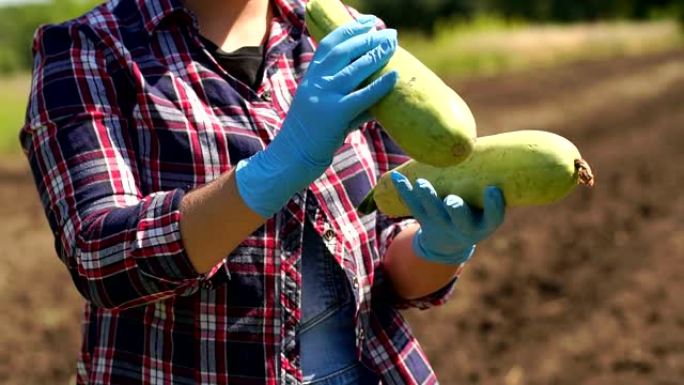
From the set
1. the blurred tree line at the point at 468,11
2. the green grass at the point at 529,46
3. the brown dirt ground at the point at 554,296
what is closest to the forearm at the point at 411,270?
the brown dirt ground at the point at 554,296

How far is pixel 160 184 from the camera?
1.97 meters

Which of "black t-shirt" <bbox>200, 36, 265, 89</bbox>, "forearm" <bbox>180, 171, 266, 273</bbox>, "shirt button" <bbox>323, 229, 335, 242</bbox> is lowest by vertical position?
"shirt button" <bbox>323, 229, 335, 242</bbox>

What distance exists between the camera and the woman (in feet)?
5.86

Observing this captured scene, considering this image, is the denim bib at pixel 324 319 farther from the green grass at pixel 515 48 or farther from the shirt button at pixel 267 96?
the green grass at pixel 515 48

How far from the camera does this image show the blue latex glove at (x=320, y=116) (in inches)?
68.5

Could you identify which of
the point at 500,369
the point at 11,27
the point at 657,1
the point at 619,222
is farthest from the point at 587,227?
the point at 11,27

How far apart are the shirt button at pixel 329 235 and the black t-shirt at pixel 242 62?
314 millimetres

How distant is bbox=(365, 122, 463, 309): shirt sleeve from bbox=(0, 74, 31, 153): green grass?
11.5m

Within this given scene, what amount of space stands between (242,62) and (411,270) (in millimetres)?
546

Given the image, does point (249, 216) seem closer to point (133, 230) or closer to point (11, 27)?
point (133, 230)

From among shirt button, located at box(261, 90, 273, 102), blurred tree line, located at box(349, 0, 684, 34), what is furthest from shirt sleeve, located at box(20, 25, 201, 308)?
blurred tree line, located at box(349, 0, 684, 34)

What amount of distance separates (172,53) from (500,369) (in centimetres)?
356

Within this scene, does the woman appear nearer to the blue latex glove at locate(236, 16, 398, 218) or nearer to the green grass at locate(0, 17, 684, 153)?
the blue latex glove at locate(236, 16, 398, 218)

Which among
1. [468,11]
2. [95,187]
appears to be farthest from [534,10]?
[95,187]
